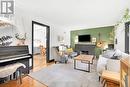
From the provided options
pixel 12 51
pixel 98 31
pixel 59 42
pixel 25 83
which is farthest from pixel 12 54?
pixel 98 31

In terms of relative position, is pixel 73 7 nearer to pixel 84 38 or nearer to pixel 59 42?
pixel 59 42

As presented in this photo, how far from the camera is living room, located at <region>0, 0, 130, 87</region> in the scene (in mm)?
2998

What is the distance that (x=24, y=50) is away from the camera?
371 centimetres

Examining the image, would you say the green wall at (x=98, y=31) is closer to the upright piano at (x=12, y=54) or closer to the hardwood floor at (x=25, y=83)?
the upright piano at (x=12, y=54)

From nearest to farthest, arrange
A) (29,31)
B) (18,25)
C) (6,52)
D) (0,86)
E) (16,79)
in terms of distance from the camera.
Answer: (0,86) → (6,52) → (16,79) → (18,25) → (29,31)

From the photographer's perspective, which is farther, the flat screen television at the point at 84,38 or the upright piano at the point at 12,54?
the flat screen television at the point at 84,38

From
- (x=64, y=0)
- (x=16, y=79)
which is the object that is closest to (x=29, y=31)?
(x=16, y=79)

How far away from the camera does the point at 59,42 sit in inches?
291

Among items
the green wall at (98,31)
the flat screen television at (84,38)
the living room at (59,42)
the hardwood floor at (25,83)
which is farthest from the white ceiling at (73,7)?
the flat screen television at (84,38)

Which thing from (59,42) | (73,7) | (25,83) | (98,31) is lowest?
(25,83)

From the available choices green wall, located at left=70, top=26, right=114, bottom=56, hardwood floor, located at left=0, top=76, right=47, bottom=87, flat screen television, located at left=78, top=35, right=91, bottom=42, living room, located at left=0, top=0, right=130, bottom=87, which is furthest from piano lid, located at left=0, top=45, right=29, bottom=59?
green wall, located at left=70, top=26, right=114, bottom=56

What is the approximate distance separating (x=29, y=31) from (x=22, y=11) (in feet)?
2.71

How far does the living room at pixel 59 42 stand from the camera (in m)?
3.00

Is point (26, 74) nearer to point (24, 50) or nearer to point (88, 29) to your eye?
point (24, 50)
